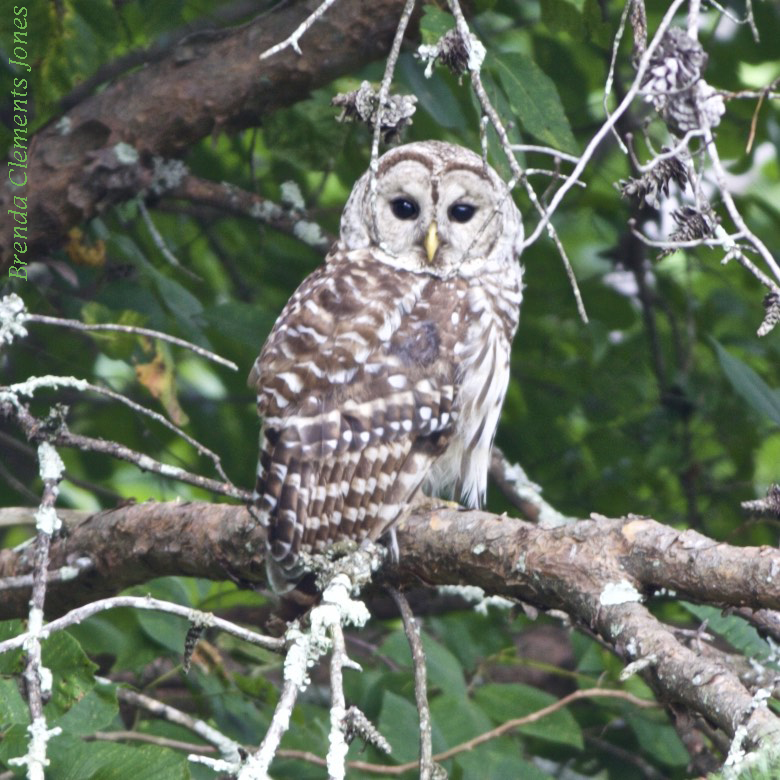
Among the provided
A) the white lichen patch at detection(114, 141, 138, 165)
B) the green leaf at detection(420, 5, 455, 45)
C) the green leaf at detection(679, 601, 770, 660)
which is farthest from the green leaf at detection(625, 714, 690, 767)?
the white lichen patch at detection(114, 141, 138, 165)

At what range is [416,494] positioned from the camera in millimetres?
3016

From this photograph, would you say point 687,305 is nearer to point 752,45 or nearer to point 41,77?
point 752,45

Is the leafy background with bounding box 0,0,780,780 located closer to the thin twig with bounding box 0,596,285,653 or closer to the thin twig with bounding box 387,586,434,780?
the thin twig with bounding box 387,586,434,780

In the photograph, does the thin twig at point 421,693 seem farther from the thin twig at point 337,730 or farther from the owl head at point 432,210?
the owl head at point 432,210

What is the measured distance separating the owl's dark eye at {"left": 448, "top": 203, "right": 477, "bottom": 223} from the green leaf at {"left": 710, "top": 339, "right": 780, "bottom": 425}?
2.84 ft

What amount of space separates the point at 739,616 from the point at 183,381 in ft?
9.29

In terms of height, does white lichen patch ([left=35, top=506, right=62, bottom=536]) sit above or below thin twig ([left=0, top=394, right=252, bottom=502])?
below

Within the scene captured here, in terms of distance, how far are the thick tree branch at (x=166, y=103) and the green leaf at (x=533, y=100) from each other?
553 millimetres

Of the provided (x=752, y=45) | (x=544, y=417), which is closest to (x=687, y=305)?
(x=544, y=417)

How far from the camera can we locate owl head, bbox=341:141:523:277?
11.2 ft

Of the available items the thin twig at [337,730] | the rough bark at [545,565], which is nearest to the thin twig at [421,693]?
the rough bark at [545,565]

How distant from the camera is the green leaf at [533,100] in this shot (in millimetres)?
2699

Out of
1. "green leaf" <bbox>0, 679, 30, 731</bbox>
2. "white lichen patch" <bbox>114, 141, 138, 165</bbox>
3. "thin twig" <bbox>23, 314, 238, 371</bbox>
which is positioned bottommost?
"green leaf" <bbox>0, 679, 30, 731</bbox>

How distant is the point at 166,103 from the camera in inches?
131
